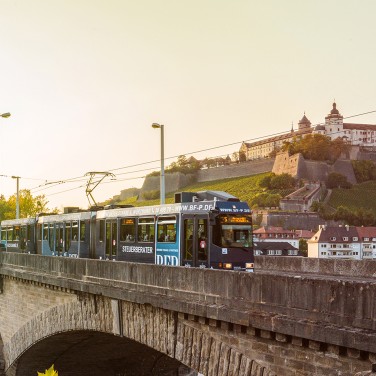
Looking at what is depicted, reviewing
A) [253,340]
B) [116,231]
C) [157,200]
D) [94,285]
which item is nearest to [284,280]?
[253,340]

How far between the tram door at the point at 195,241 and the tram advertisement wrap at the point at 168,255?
1.12 ft

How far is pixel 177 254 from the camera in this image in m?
20.0

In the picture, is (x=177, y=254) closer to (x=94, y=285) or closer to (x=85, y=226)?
(x=94, y=285)

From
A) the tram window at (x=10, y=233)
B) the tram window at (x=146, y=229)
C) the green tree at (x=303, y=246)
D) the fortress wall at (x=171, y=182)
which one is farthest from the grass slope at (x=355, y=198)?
the tram window at (x=146, y=229)

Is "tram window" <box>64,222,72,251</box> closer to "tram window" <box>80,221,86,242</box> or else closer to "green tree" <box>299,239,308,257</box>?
"tram window" <box>80,221,86,242</box>

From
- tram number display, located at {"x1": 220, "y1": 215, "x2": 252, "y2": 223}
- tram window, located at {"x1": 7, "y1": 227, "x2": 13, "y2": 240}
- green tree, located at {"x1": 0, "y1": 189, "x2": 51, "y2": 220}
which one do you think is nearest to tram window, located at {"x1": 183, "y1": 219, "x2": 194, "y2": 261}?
tram number display, located at {"x1": 220, "y1": 215, "x2": 252, "y2": 223}

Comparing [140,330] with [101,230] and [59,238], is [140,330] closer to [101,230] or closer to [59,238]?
[101,230]

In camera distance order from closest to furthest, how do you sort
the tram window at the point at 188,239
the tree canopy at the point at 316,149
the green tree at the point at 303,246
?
1. the tram window at the point at 188,239
2. the green tree at the point at 303,246
3. the tree canopy at the point at 316,149

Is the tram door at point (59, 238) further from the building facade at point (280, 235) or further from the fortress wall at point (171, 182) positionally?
the fortress wall at point (171, 182)

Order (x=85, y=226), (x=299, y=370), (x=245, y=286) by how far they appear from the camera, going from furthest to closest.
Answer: (x=85, y=226) → (x=245, y=286) → (x=299, y=370)

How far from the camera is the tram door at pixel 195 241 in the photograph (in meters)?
19.4

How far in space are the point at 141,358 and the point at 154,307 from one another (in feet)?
37.8

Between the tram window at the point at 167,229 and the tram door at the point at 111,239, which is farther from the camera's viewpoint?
the tram door at the point at 111,239

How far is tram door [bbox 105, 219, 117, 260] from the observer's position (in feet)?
79.6
